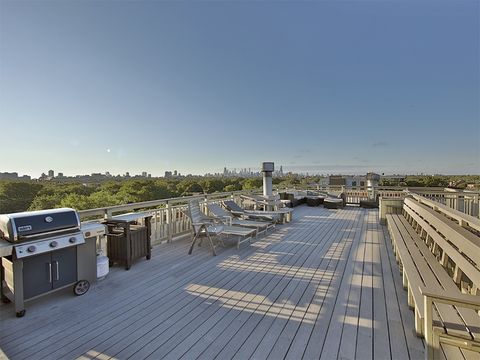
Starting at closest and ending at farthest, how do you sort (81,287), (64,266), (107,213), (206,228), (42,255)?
(42,255)
(64,266)
(81,287)
(107,213)
(206,228)

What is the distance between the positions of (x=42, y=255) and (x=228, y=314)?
211 cm

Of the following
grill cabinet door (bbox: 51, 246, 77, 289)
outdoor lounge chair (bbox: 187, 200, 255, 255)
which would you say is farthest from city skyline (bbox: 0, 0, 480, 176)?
outdoor lounge chair (bbox: 187, 200, 255, 255)

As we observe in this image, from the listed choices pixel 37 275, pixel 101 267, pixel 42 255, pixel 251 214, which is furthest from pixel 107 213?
pixel 251 214

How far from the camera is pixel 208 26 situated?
27.0ft

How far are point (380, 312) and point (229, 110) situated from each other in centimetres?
1107

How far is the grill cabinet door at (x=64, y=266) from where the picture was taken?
2.62 meters

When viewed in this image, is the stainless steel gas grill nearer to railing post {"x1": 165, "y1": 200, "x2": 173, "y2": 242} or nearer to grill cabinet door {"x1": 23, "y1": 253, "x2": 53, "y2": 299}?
grill cabinet door {"x1": 23, "y1": 253, "x2": 53, "y2": 299}

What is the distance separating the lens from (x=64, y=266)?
2703 millimetres

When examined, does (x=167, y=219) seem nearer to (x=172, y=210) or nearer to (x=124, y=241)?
(x=172, y=210)

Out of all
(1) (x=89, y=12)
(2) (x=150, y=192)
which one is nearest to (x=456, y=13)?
(1) (x=89, y=12)

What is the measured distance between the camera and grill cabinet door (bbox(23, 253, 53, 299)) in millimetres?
2398

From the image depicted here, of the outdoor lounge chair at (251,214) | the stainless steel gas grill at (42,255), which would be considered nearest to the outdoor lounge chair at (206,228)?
the outdoor lounge chair at (251,214)

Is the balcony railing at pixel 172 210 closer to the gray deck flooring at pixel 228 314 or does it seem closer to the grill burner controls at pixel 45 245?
the grill burner controls at pixel 45 245

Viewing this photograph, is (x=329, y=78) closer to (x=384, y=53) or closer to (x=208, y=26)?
(x=384, y=53)
